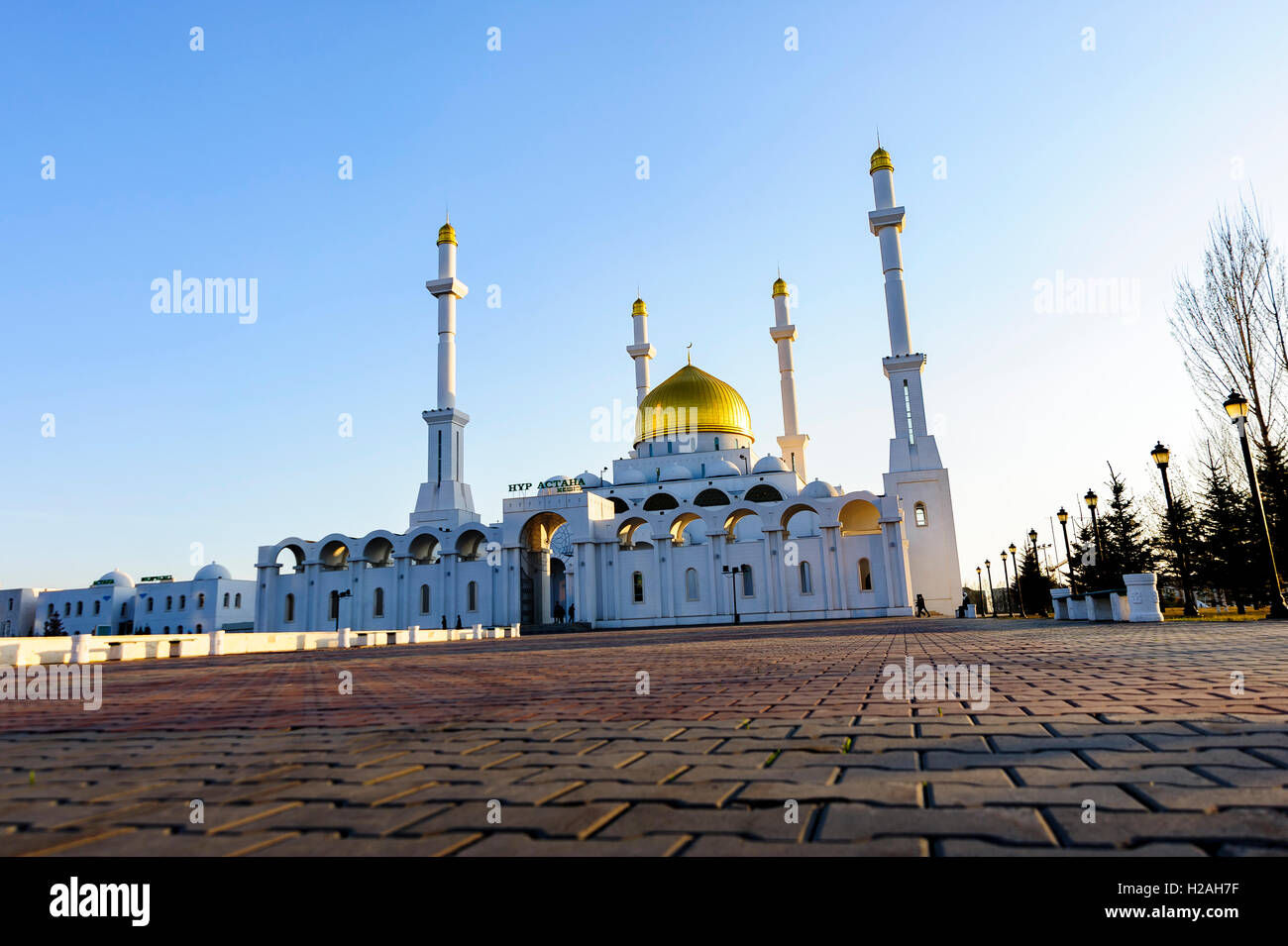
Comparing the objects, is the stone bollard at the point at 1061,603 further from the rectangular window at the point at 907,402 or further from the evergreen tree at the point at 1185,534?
the rectangular window at the point at 907,402

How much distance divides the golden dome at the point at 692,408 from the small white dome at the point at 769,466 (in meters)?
4.14

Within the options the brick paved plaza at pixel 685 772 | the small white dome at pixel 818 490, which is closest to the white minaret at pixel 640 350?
the small white dome at pixel 818 490

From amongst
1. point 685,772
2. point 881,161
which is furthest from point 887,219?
point 685,772

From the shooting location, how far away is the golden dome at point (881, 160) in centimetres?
4612

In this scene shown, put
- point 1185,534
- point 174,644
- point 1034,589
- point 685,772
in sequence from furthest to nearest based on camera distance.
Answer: point 1034,589, point 1185,534, point 174,644, point 685,772

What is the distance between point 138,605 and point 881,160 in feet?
222

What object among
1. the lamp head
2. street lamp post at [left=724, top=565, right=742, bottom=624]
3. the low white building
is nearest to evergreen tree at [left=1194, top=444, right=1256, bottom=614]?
the lamp head

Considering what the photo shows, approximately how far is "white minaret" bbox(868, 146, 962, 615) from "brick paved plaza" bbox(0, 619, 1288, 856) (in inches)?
1448

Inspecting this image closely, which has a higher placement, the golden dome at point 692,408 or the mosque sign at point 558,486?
the golden dome at point 692,408

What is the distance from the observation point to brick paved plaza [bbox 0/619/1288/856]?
2342mm

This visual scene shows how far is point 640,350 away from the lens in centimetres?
6097

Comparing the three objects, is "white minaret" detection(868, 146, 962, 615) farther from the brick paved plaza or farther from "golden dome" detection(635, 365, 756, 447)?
the brick paved plaza

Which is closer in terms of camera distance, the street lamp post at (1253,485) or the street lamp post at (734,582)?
the street lamp post at (1253,485)

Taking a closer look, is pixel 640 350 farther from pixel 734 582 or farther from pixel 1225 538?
pixel 1225 538
